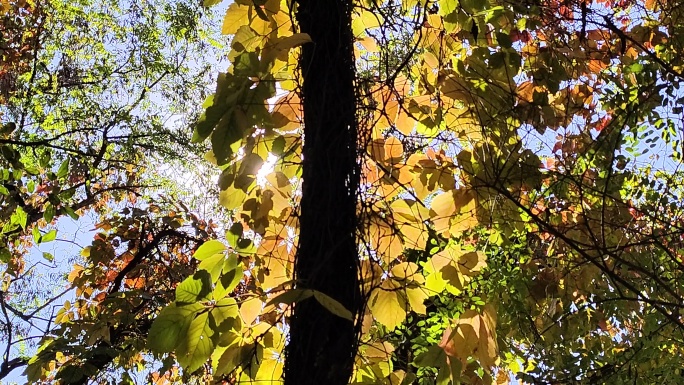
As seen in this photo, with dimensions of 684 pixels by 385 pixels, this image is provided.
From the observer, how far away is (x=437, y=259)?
137 cm

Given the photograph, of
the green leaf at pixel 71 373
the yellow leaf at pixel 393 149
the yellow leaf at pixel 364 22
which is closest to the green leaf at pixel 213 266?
the yellow leaf at pixel 393 149

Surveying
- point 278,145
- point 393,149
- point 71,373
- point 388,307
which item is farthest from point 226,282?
point 71,373

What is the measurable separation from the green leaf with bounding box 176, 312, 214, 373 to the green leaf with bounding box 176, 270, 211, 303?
40 mm

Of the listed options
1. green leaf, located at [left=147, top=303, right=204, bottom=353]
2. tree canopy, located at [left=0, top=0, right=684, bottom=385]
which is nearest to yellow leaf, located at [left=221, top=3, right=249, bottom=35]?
tree canopy, located at [left=0, top=0, right=684, bottom=385]

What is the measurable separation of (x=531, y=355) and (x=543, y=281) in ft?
1.18

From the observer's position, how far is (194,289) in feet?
3.34

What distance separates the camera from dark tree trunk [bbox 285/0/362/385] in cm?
99

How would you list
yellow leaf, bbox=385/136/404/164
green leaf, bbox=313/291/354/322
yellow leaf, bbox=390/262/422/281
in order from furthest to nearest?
yellow leaf, bbox=385/136/404/164 < yellow leaf, bbox=390/262/422/281 < green leaf, bbox=313/291/354/322

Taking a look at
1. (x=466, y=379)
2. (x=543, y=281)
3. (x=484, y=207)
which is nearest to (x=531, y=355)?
(x=543, y=281)

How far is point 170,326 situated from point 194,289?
7cm

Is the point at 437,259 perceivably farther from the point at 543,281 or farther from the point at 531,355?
the point at 531,355

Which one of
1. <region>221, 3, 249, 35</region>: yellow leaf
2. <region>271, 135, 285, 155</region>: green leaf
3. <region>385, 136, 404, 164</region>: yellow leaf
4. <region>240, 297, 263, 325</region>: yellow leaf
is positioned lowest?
<region>240, 297, 263, 325</region>: yellow leaf

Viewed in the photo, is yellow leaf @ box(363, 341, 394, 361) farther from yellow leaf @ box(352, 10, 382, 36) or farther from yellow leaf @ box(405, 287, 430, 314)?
yellow leaf @ box(352, 10, 382, 36)

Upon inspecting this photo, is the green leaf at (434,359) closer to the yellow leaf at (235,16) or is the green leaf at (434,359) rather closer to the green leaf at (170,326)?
the green leaf at (170,326)
